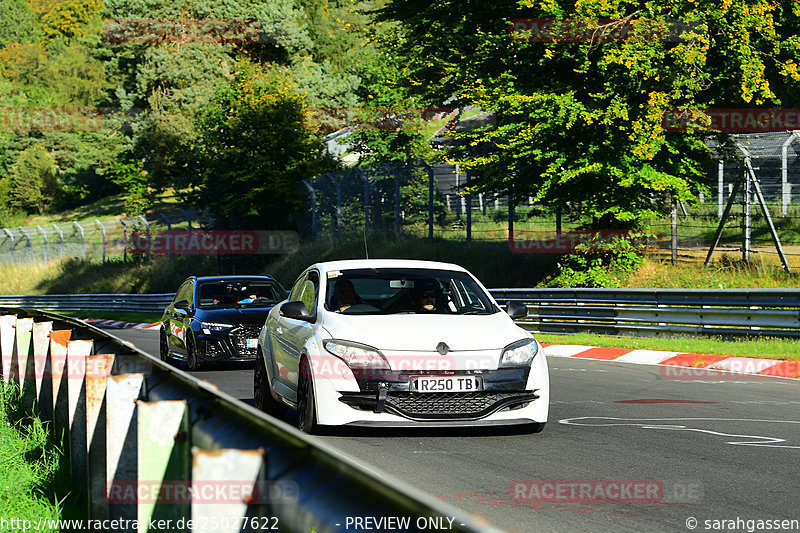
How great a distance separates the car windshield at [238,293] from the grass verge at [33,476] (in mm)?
7660

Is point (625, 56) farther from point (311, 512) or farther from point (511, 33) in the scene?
point (311, 512)

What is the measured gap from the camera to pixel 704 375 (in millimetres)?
14961

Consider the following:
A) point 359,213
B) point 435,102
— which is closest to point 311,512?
point 435,102

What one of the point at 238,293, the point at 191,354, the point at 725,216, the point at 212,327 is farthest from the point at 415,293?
the point at 725,216

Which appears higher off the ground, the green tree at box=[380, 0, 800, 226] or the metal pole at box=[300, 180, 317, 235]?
the green tree at box=[380, 0, 800, 226]

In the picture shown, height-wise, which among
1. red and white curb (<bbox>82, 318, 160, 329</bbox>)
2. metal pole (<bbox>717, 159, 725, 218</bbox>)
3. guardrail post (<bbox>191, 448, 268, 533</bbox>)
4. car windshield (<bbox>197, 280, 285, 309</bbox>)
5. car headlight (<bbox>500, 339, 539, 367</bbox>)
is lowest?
red and white curb (<bbox>82, 318, 160, 329</bbox>)

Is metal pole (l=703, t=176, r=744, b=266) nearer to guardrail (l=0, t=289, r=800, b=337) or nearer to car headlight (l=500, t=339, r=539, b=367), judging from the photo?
guardrail (l=0, t=289, r=800, b=337)

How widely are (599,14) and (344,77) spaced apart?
63861 millimetres

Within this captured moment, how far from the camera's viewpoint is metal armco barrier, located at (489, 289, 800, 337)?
1719 cm

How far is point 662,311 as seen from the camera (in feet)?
65.0

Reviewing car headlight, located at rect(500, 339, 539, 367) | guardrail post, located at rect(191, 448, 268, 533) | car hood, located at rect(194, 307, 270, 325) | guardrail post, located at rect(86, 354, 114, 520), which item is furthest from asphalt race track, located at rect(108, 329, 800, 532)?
car hood, located at rect(194, 307, 270, 325)

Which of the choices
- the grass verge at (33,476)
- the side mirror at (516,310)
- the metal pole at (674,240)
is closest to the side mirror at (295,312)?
the side mirror at (516,310)

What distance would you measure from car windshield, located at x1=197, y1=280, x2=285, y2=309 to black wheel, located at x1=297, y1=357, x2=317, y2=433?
26.9 ft

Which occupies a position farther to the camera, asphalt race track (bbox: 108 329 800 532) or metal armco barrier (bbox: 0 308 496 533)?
asphalt race track (bbox: 108 329 800 532)
